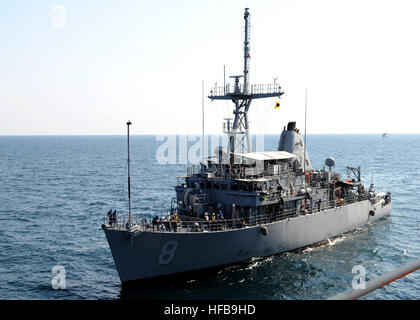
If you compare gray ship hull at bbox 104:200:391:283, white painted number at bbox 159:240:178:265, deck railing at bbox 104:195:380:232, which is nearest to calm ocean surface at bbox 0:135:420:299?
gray ship hull at bbox 104:200:391:283

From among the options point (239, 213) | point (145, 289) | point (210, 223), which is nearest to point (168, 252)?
point (145, 289)

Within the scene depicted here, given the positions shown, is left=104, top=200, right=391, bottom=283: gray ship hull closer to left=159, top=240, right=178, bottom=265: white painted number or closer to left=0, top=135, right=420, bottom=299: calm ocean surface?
left=159, top=240, right=178, bottom=265: white painted number

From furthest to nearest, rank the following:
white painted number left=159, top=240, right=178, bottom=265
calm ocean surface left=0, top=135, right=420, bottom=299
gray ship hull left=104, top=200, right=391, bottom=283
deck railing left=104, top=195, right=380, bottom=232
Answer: deck railing left=104, top=195, right=380, bottom=232, white painted number left=159, top=240, right=178, bottom=265, calm ocean surface left=0, top=135, right=420, bottom=299, gray ship hull left=104, top=200, right=391, bottom=283

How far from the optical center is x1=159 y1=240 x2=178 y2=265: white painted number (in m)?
21.0

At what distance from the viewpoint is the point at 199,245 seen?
71.8 feet

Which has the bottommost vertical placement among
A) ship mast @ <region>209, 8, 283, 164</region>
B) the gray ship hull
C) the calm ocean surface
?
the calm ocean surface

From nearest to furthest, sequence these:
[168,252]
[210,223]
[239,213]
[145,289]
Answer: [145,289] < [168,252] < [210,223] < [239,213]

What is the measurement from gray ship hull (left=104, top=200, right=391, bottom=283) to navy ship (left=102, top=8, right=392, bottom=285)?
0.05 meters

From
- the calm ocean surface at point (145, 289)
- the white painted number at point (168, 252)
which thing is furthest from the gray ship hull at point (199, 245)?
the calm ocean surface at point (145, 289)

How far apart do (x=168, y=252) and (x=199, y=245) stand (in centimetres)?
187

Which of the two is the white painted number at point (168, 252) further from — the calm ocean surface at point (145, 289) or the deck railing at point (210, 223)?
the calm ocean surface at point (145, 289)

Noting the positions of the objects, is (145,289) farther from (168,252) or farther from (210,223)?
(210,223)

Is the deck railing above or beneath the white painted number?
above
